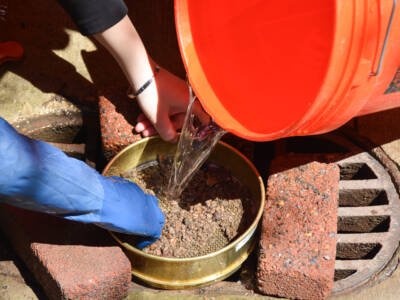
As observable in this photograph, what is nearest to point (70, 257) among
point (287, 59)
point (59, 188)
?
point (59, 188)

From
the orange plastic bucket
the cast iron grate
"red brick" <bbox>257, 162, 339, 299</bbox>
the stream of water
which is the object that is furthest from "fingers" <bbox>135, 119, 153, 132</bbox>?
the cast iron grate

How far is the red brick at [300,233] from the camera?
1318mm

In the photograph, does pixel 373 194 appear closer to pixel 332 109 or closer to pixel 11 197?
pixel 332 109

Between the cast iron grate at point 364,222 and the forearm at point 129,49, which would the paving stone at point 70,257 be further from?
the cast iron grate at point 364,222

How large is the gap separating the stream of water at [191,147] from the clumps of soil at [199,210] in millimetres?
50

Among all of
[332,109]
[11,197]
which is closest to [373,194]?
[332,109]

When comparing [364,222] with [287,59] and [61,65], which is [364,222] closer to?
[287,59]

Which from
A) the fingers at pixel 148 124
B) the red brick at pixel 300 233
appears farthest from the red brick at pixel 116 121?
the red brick at pixel 300 233

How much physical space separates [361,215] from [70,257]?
894 millimetres

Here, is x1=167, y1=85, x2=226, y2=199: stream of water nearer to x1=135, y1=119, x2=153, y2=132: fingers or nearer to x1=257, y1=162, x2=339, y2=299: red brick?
x1=135, y1=119, x2=153, y2=132: fingers

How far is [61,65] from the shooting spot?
5.99 feet

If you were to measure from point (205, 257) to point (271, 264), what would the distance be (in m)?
0.19

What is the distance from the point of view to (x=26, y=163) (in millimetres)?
977

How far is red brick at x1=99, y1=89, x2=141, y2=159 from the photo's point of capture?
1560mm
